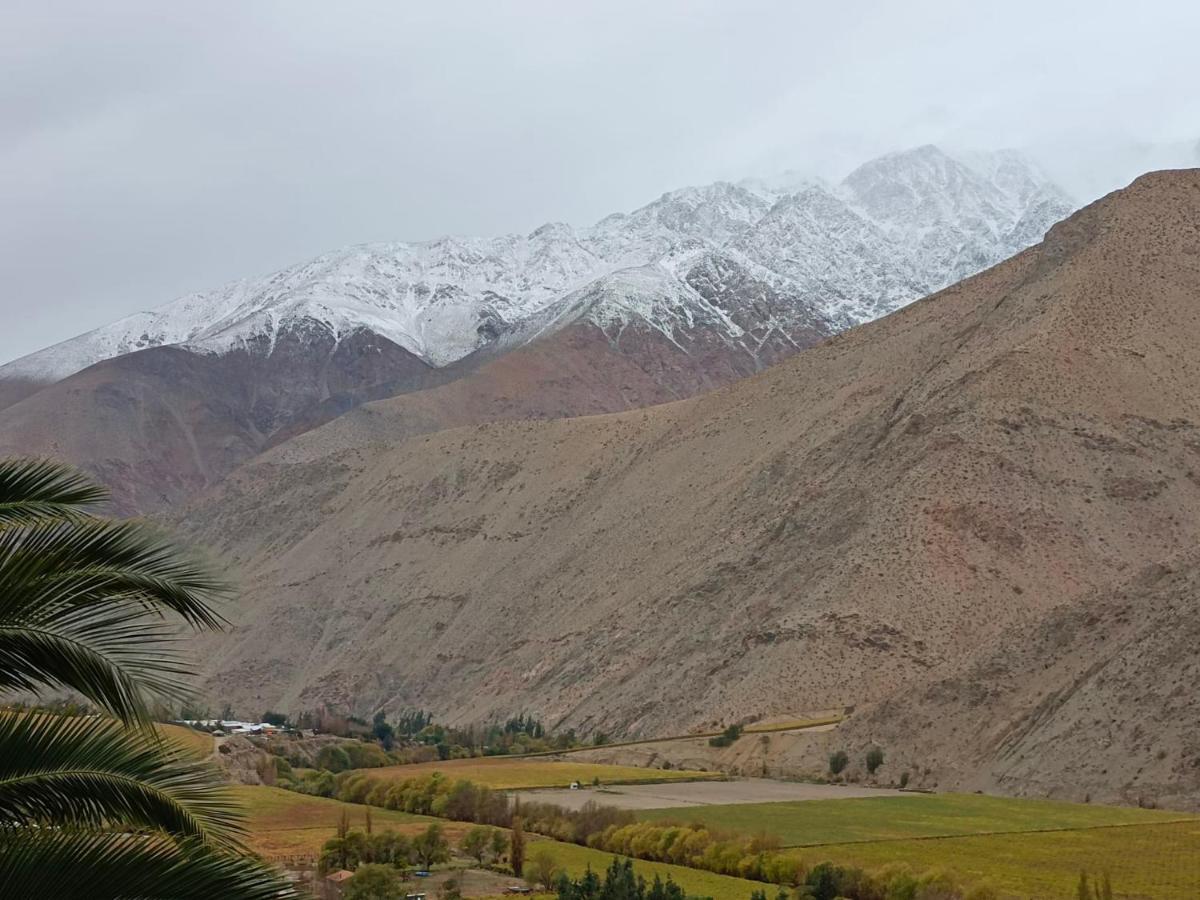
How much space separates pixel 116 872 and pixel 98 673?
1226mm

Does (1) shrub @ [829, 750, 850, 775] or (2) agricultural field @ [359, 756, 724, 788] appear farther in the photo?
(1) shrub @ [829, 750, 850, 775]

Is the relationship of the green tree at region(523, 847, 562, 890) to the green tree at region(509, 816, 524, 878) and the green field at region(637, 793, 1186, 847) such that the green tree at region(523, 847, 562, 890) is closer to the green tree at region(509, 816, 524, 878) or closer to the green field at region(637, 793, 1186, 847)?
the green tree at region(509, 816, 524, 878)

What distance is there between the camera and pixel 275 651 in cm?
12025

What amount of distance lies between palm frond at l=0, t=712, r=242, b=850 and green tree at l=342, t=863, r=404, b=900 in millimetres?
22069

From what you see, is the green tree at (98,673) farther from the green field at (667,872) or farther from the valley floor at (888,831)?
the green field at (667,872)

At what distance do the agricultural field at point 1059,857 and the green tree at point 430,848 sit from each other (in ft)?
29.3

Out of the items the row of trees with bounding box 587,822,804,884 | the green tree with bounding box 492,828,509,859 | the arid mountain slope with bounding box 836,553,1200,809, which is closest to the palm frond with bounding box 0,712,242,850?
the row of trees with bounding box 587,822,804,884

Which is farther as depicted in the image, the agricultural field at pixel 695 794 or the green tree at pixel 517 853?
the agricultural field at pixel 695 794

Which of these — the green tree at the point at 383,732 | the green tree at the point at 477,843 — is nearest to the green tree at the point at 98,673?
the green tree at the point at 477,843

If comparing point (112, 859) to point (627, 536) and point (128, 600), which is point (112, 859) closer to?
point (128, 600)

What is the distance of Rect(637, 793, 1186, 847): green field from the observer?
39.2 metres

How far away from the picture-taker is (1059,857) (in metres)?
33.6

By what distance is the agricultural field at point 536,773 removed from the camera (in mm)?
56688

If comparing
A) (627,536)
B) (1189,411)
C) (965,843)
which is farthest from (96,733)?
(627,536)
